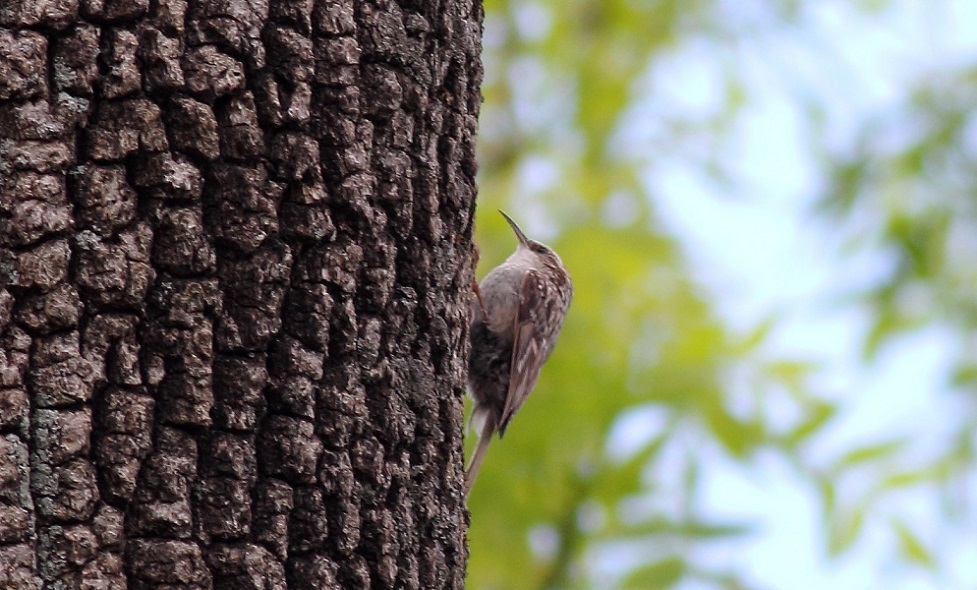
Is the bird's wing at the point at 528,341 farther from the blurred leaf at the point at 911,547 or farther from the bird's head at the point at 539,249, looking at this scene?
the blurred leaf at the point at 911,547

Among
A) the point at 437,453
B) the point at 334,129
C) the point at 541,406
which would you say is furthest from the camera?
the point at 541,406

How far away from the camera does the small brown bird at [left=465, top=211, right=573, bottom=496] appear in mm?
4887

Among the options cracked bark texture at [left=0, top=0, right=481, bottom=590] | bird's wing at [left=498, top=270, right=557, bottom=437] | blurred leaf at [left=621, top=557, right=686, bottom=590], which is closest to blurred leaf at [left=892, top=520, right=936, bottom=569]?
blurred leaf at [left=621, top=557, right=686, bottom=590]

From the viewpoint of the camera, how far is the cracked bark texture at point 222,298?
1812mm

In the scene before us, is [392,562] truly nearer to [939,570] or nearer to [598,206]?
[598,206]

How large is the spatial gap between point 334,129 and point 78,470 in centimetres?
73

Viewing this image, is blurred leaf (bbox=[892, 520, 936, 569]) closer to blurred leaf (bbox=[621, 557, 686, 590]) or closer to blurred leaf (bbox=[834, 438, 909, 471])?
blurred leaf (bbox=[834, 438, 909, 471])

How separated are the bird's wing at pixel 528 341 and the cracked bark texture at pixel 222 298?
2.50 meters

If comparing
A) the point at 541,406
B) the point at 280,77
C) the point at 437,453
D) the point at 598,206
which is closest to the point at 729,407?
the point at 541,406

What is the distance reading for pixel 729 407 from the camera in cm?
634

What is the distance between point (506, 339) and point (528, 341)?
0.35ft

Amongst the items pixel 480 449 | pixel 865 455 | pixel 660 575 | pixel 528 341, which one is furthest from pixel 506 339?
pixel 865 455

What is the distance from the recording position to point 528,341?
4977 millimetres

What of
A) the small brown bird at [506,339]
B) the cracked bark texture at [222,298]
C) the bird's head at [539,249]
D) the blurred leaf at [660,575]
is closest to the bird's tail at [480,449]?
the small brown bird at [506,339]
